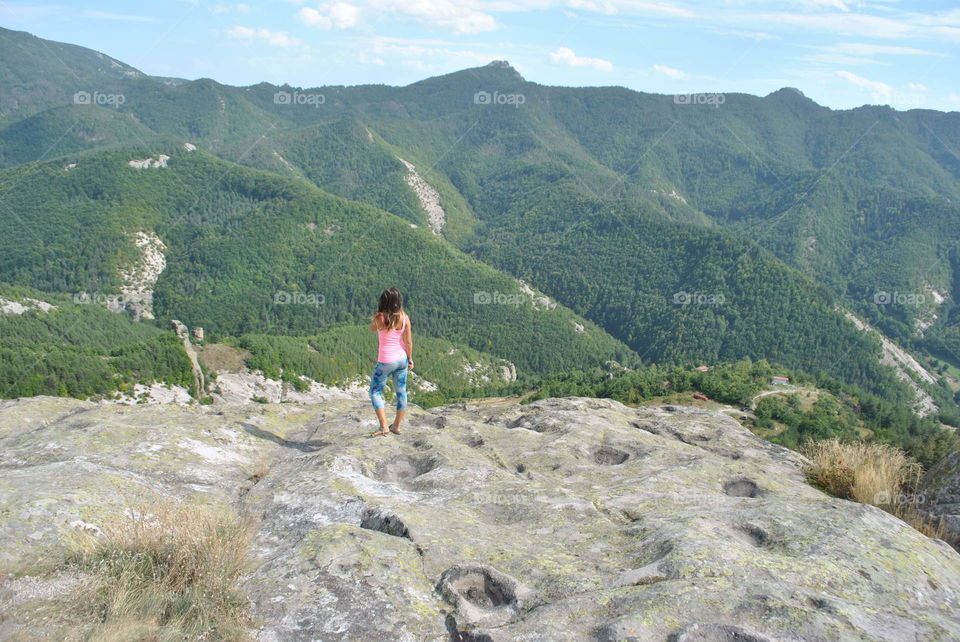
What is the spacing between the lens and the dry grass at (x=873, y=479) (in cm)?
1230

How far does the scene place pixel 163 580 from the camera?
6.89 m

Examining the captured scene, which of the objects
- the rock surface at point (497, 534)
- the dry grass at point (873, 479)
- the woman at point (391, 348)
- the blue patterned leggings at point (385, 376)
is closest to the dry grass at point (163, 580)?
the rock surface at point (497, 534)

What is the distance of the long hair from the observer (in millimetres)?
15273

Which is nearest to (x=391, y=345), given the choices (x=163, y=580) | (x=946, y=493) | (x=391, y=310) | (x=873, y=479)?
(x=391, y=310)

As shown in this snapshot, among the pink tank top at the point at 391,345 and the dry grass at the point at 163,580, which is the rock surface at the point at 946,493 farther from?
the dry grass at the point at 163,580

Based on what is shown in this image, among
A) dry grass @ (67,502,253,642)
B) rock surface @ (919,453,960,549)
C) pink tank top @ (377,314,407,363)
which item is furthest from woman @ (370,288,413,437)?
rock surface @ (919,453,960,549)

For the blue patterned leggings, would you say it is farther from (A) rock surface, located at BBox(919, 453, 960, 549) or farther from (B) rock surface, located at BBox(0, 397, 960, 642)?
(A) rock surface, located at BBox(919, 453, 960, 549)

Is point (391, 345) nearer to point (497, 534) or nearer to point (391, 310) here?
point (391, 310)

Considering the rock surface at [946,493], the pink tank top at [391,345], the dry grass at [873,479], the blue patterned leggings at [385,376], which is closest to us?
the rock surface at [946,493]

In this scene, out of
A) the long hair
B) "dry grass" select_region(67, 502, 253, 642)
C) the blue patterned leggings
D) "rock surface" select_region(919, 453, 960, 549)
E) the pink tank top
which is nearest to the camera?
"dry grass" select_region(67, 502, 253, 642)

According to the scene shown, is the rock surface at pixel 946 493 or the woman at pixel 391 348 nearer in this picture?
the rock surface at pixel 946 493

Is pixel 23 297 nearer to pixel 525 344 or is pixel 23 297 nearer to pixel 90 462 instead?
pixel 525 344

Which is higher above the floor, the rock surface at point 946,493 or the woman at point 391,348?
the woman at point 391,348

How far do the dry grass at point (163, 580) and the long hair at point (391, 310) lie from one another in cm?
794
